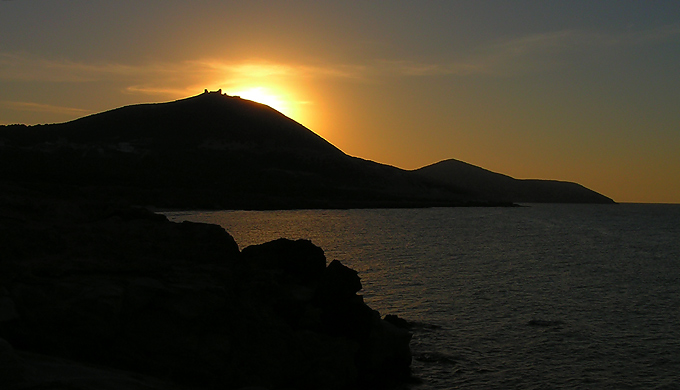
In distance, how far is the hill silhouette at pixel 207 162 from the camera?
4429 inches

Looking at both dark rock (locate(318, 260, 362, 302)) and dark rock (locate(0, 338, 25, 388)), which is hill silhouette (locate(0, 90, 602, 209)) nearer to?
dark rock (locate(318, 260, 362, 302))

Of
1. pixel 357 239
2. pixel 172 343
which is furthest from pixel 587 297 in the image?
pixel 357 239

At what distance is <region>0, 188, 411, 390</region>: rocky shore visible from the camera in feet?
33.3

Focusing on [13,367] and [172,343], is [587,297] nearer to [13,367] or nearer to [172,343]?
[172,343]

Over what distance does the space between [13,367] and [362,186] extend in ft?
470

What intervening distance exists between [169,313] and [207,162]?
13187 centimetres

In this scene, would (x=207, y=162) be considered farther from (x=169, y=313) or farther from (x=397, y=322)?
(x=169, y=313)

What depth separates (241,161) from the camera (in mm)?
144375

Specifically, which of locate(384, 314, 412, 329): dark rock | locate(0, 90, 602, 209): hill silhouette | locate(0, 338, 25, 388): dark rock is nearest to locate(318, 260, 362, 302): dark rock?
locate(384, 314, 412, 329): dark rock

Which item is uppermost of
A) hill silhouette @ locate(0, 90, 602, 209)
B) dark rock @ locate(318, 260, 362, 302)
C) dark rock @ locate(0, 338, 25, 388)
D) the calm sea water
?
hill silhouette @ locate(0, 90, 602, 209)

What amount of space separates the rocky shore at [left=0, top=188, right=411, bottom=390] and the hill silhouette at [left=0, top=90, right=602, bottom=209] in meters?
85.8

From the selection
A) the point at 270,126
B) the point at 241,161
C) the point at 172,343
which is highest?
the point at 270,126

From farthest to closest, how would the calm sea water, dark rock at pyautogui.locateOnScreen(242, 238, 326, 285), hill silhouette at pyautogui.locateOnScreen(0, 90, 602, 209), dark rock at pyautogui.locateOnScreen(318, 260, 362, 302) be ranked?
hill silhouette at pyautogui.locateOnScreen(0, 90, 602, 209) < dark rock at pyautogui.locateOnScreen(242, 238, 326, 285) < the calm sea water < dark rock at pyautogui.locateOnScreen(318, 260, 362, 302)

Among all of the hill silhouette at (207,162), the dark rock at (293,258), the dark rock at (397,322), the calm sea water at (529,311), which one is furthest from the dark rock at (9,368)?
the hill silhouette at (207,162)
